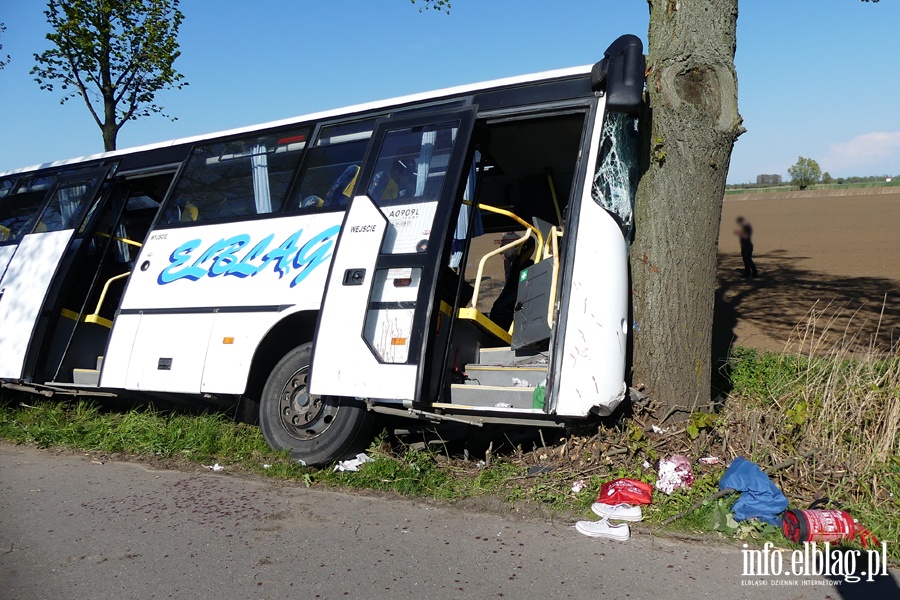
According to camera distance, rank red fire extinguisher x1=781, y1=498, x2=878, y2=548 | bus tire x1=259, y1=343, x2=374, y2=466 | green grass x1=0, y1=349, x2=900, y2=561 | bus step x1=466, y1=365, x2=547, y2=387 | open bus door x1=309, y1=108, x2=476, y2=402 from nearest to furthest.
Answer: red fire extinguisher x1=781, y1=498, x2=878, y2=548 < green grass x1=0, y1=349, x2=900, y2=561 < open bus door x1=309, y1=108, x2=476, y2=402 < bus step x1=466, y1=365, x2=547, y2=387 < bus tire x1=259, y1=343, x2=374, y2=466

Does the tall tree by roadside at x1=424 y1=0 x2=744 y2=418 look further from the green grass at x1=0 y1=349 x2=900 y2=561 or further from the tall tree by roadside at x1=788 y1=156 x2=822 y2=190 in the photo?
the tall tree by roadside at x1=788 y1=156 x2=822 y2=190

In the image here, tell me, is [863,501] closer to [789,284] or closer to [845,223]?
[789,284]

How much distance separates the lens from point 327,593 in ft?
12.9

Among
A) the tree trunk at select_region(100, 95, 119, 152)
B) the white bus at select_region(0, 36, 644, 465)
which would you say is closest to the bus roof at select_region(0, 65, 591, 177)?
the white bus at select_region(0, 36, 644, 465)

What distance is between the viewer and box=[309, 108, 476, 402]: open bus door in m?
5.37

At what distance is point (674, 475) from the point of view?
4.92 meters

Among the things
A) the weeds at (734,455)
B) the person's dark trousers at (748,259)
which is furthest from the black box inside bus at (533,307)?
the person's dark trousers at (748,259)

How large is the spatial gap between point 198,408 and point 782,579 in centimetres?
556

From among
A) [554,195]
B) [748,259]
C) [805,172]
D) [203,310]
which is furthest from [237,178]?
[805,172]

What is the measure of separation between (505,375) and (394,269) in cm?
113

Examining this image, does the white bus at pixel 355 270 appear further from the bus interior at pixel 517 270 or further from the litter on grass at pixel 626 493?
the litter on grass at pixel 626 493

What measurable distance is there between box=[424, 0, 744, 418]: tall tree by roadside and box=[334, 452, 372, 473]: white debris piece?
2.08m

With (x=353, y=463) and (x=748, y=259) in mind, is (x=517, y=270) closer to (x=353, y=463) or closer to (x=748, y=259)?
(x=353, y=463)

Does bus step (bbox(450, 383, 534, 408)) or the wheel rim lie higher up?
bus step (bbox(450, 383, 534, 408))
